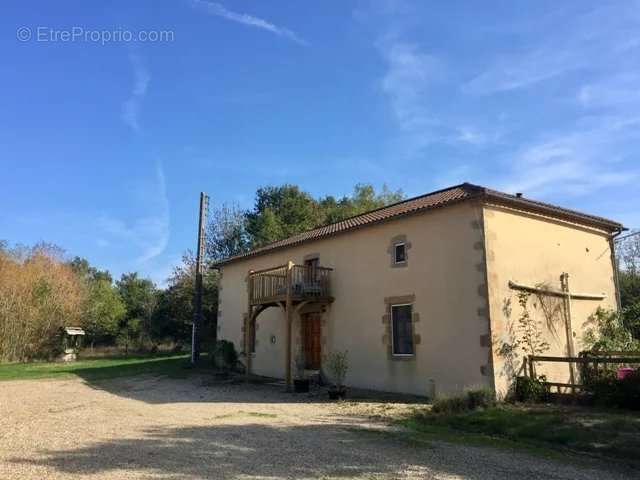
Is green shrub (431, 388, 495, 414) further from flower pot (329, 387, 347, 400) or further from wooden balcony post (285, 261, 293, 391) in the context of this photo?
wooden balcony post (285, 261, 293, 391)

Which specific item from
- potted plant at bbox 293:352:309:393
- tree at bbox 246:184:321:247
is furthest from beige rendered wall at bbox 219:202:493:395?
tree at bbox 246:184:321:247

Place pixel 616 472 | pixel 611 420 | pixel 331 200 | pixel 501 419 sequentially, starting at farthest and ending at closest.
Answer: pixel 331 200, pixel 501 419, pixel 611 420, pixel 616 472

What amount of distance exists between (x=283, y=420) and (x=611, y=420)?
17.4 ft

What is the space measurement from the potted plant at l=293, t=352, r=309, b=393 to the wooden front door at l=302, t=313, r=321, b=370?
160 mm

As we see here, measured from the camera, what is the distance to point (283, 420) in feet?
29.2

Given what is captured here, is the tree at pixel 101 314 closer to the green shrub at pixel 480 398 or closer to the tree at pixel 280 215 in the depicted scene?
the tree at pixel 280 215

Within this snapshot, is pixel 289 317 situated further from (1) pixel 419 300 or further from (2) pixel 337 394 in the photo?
(1) pixel 419 300

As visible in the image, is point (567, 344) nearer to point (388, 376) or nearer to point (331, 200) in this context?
point (388, 376)

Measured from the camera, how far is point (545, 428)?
25.6ft

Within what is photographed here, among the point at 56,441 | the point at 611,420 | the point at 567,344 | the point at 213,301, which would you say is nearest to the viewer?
the point at 56,441

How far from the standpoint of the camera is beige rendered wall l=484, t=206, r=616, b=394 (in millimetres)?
10734

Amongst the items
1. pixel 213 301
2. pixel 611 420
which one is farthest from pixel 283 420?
pixel 213 301

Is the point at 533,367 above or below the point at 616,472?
above

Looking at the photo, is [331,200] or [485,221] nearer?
[485,221]
